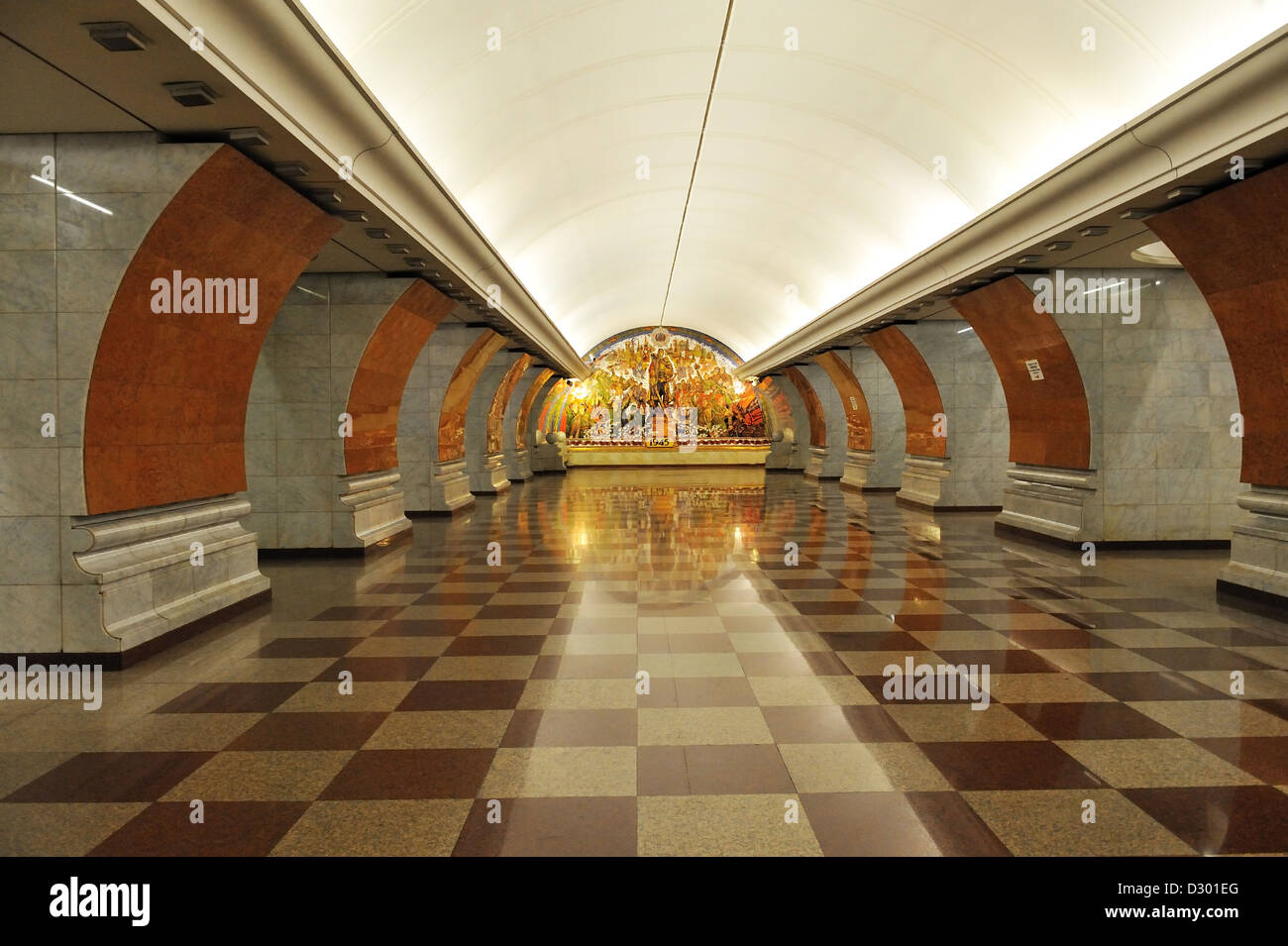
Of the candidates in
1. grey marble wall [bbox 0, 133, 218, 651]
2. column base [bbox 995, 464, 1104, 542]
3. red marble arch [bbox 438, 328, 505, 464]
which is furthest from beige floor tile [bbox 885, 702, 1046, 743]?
red marble arch [bbox 438, 328, 505, 464]

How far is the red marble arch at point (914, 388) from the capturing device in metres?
16.3

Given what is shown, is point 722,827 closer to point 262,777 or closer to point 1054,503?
point 262,777

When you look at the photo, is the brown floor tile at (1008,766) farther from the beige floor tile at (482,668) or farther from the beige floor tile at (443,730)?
the beige floor tile at (482,668)

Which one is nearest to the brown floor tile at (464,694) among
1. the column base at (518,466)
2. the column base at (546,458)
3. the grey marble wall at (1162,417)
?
the grey marble wall at (1162,417)

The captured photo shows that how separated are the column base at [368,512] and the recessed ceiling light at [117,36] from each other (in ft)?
23.5

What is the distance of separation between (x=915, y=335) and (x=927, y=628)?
33.5 ft

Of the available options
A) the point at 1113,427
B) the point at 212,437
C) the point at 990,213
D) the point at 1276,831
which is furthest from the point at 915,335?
the point at 1276,831

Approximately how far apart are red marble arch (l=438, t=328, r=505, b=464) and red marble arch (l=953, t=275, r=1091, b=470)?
8.27 m

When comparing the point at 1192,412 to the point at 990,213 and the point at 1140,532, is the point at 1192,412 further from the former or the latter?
the point at 990,213

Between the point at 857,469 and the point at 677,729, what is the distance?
59.8 ft

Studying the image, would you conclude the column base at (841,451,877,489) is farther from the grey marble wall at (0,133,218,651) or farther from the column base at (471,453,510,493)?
the grey marble wall at (0,133,218,651)

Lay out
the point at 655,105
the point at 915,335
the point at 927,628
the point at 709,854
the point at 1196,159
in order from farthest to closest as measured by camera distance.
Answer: the point at 915,335, the point at 655,105, the point at 927,628, the point at 1196,159, the point at 709,854

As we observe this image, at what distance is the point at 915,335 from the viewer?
15891 mm

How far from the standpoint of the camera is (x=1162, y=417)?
1140 cm
